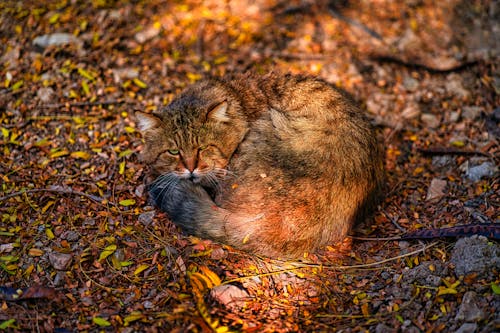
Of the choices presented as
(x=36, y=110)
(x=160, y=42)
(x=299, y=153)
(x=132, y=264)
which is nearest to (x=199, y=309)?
(x=132, y=264)

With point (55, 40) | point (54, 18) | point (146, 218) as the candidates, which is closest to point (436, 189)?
point (146, 218)

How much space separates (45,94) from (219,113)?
225 cm

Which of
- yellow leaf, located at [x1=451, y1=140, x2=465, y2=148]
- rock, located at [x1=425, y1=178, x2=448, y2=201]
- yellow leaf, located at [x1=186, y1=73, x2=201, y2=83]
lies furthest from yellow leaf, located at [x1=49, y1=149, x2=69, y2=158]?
yellow leaf, located at [x1=451, y1=140, x2=465, y2=148]

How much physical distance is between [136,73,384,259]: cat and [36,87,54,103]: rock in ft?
5.10

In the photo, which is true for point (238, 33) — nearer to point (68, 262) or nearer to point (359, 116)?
point (359, 116)

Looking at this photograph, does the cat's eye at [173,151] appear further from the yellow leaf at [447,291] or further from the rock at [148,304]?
the yellow leaf at [447,291]

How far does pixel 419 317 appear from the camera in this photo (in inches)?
140

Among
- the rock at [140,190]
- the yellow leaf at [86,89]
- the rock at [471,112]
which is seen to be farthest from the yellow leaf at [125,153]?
the rock at [471,112]

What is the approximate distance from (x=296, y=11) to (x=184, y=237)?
3.93 m

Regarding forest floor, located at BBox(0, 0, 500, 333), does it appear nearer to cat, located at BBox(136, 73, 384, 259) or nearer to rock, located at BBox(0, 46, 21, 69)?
rock, located at BBox(0, 46, 21, 69)

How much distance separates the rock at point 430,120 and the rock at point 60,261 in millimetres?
4046

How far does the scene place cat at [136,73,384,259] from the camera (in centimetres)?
395

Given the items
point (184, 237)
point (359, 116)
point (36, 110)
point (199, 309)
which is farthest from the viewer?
point (36, 110)

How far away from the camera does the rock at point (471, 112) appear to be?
5.48 meters
